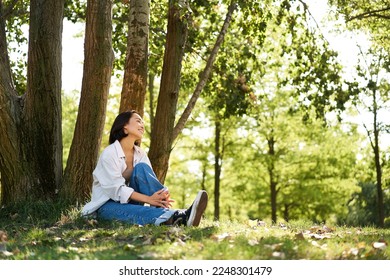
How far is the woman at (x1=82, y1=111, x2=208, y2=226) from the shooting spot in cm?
777

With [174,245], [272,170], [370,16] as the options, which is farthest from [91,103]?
[272,170]

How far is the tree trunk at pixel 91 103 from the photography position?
10.3m

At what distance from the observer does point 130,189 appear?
8.05 m

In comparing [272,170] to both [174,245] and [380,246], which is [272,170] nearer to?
[380,246]

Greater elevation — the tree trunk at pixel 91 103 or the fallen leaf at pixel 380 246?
the tree trunk at pixel 91 103

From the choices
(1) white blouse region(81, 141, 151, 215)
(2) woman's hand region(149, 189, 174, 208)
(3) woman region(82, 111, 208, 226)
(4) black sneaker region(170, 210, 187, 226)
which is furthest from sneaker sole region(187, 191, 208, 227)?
(1) white blouse region(81, 141, 151, 215)

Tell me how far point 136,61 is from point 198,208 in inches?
163

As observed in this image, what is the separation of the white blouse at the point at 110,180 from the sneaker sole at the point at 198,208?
91 cm

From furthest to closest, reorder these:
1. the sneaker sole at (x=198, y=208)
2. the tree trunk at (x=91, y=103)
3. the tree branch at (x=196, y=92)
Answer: the tree branch at (x=196, y=92) < the tree trunk at (x=91, y=103) < the sneaker sole at (x=198, y=208)

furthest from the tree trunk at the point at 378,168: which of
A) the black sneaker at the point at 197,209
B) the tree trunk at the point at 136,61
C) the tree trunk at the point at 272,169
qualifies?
the black sneaker at the point at 197,209

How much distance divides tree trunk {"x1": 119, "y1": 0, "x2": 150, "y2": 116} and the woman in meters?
2.19

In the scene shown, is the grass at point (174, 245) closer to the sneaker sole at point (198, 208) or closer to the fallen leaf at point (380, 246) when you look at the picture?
the fallen leaf at point (380, 246)

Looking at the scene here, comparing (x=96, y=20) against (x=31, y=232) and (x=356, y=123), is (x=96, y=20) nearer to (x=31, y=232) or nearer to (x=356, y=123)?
(x=31, y=232)
